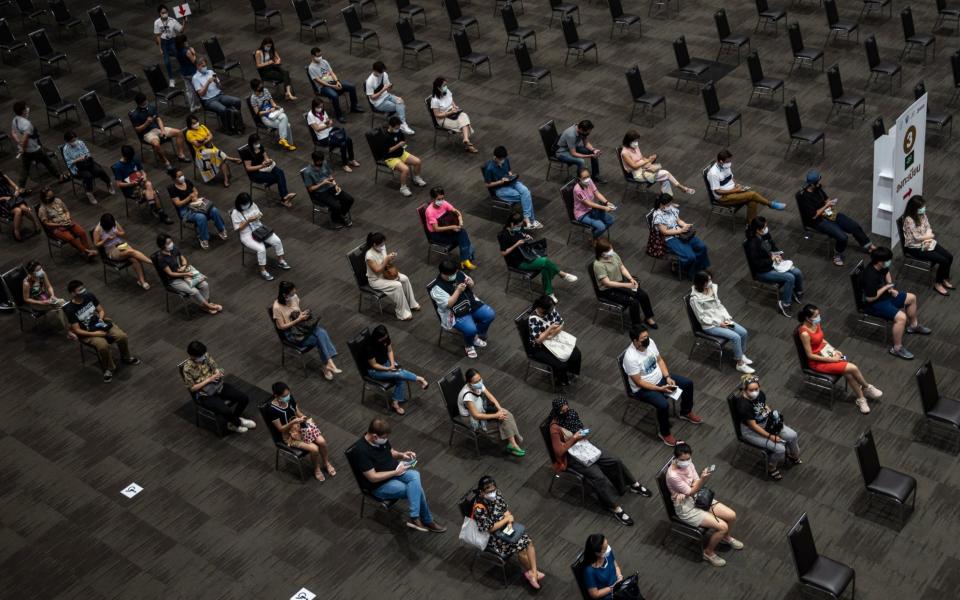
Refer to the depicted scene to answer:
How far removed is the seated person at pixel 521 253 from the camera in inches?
522

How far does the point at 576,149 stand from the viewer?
15445 mm

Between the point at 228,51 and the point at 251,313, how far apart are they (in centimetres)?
903

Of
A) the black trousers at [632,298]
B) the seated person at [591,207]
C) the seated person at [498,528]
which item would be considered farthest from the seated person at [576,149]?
the seated person at [498,528]

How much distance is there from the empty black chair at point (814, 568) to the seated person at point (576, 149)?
23.8 feet

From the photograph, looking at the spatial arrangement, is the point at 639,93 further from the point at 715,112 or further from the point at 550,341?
the point at 550,341

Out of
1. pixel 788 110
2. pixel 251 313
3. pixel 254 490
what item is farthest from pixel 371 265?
pixel 788 110

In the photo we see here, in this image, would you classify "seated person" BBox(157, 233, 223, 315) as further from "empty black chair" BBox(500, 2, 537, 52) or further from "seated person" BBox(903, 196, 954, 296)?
"seated person" BBox(903, 196, 954, 296)

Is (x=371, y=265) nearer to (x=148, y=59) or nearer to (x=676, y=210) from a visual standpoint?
(x=676, y=210)

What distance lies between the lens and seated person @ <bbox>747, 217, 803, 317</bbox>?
12.8m

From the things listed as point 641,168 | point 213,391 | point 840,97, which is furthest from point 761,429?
point 840,97

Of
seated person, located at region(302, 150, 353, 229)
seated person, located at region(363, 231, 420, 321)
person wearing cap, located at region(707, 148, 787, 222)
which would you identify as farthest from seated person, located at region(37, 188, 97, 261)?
person wearing cap, located at region(707, 148, 787, 222)

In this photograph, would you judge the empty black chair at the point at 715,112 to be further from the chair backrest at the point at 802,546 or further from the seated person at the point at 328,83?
the chair backrest at the point at 802,546

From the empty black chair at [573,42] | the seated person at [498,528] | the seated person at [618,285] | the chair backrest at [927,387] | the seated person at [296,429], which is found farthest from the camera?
the empty black chair at [573,42]

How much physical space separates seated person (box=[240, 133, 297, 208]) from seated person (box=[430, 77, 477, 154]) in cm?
259
